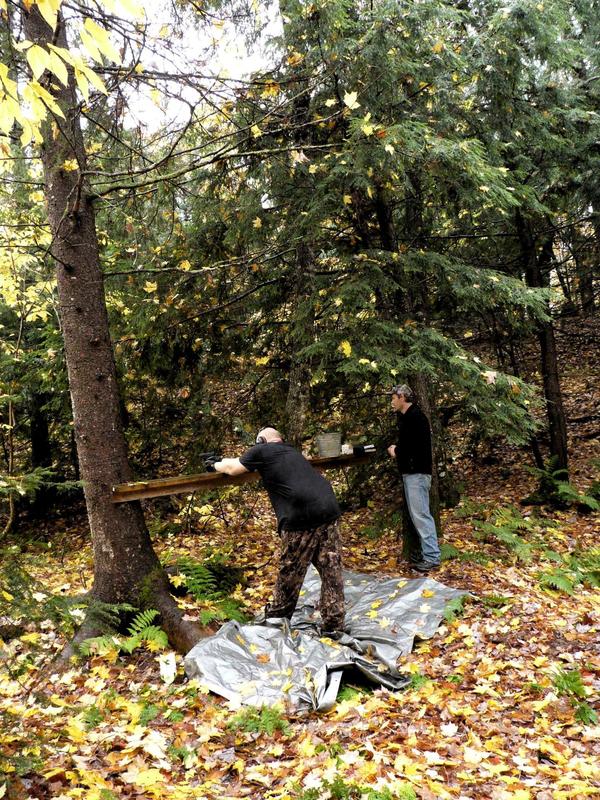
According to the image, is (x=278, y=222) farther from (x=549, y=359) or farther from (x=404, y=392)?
(x=549, y=359)

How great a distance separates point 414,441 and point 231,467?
2309 mm

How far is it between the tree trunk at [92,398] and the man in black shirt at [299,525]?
1166mm

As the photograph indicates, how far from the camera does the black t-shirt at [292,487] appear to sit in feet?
17.3

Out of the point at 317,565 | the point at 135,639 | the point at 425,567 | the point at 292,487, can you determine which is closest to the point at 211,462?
the point at 292,487

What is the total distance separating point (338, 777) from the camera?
3227 mm

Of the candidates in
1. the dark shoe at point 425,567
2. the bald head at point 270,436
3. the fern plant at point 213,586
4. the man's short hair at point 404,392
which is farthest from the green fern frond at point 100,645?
the man's short hair at point 404,392

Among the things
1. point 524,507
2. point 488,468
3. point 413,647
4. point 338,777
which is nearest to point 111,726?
point 338,777

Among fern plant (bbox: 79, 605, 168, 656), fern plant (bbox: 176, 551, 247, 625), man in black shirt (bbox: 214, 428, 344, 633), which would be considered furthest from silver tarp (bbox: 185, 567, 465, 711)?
fern plant (bbox: 79, 605, 168, 656)

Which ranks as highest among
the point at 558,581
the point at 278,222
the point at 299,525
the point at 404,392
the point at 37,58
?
the point at 278,222

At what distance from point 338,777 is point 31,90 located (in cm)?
370

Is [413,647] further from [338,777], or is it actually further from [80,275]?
[80,275]

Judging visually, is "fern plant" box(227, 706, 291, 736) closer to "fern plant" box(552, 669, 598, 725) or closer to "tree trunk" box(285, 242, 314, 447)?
"fern plant" box(552, 669, 598, 725)

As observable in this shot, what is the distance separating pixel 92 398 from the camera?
18.6 ft

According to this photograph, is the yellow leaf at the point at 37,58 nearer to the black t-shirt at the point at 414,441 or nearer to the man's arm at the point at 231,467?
the man's arm at the point at 231,467
